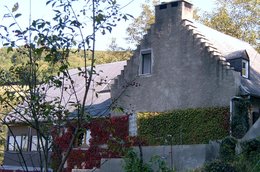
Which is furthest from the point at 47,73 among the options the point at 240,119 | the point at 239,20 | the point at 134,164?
the point at 239,20

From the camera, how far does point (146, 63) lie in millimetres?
28750

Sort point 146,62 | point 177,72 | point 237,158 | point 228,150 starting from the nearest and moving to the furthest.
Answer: point 237,158 → point 228,150 → point 177,72 → point 146,62

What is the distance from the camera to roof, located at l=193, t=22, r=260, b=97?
2508 cm

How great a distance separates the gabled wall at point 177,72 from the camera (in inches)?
981

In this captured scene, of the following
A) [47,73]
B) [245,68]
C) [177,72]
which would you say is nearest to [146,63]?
[177,72]

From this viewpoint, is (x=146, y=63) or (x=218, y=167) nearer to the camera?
(x=218, y=167)

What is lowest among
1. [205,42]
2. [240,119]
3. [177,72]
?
[240,119]

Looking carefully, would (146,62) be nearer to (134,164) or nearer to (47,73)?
(134,164)

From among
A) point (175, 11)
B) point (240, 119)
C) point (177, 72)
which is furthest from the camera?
point (175, 11)

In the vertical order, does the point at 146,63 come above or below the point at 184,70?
above

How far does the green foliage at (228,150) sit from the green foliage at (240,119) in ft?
17.4

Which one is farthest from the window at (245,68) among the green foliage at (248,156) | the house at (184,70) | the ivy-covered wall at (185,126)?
the green foliage at (248,156)

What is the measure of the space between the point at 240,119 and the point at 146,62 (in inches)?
290

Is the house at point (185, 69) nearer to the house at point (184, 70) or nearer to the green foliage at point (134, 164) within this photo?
the house at point (184, 70)
